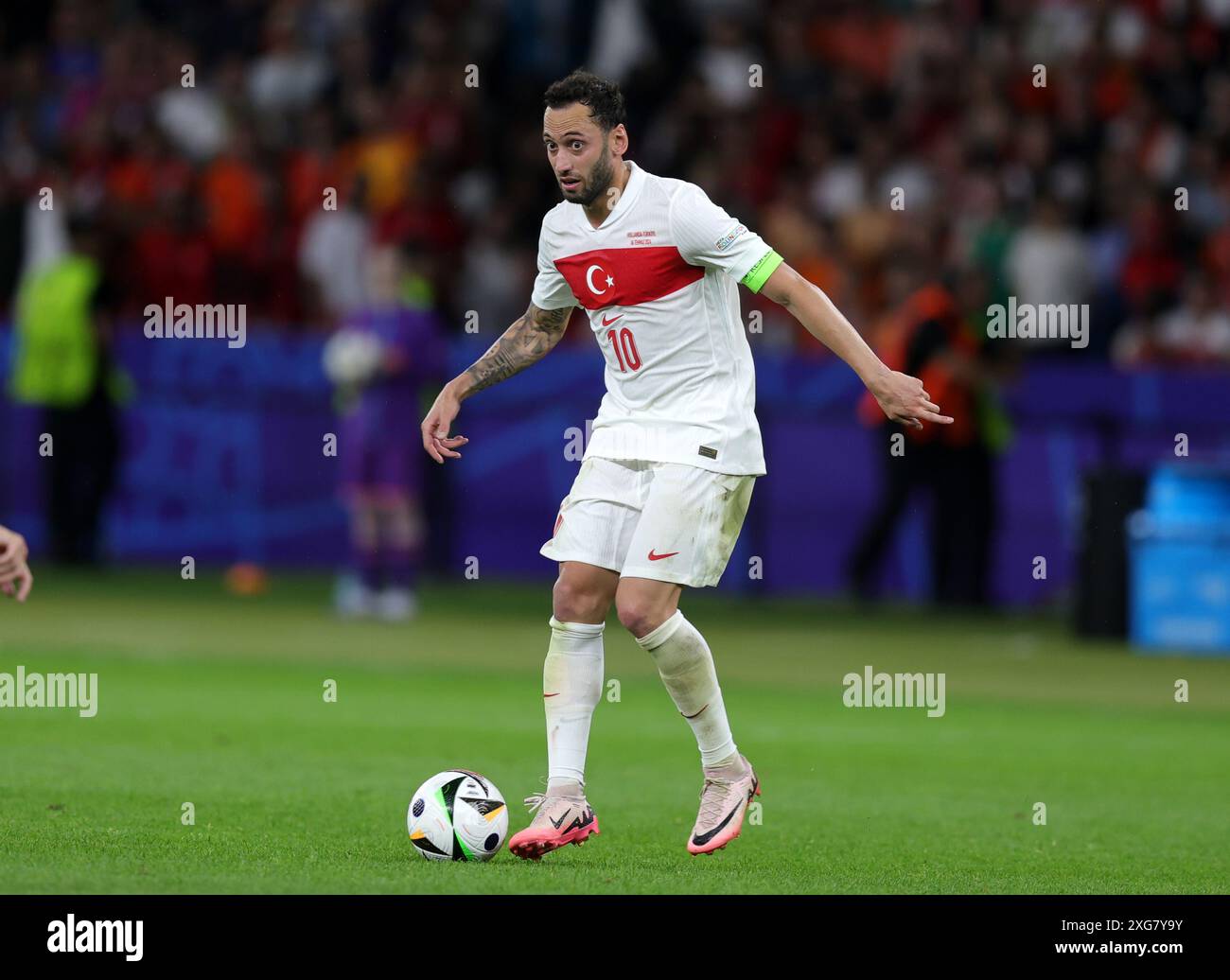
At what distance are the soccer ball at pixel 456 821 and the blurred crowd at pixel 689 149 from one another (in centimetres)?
1007

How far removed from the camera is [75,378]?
19859mm

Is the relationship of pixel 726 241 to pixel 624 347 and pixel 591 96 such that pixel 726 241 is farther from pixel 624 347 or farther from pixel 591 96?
pixel 591 96

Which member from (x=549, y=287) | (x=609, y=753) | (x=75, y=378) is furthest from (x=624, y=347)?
(x=75, y=378)

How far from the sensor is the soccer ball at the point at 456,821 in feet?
25.1

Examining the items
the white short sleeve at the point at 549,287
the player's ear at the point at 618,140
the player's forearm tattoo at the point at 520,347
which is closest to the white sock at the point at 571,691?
the player's forearm tattoo at the point at 520,347

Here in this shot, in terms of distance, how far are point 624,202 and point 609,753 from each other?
3.69 m

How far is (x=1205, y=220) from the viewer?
19.3 metres

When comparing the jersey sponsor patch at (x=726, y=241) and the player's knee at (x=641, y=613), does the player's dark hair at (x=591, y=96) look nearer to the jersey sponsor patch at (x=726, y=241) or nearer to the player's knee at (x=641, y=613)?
the jersey sponsor patch at (x=726, y=241)

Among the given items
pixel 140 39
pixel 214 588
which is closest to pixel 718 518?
pixel 214 588

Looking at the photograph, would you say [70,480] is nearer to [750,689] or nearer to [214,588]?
[214,588]

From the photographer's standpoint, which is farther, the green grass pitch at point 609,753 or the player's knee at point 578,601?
the player's knee at point 578,601

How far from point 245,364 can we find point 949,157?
251 inches

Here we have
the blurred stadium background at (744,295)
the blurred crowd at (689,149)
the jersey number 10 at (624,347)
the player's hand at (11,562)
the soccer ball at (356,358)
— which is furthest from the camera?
the blurred crowd at (689,149)

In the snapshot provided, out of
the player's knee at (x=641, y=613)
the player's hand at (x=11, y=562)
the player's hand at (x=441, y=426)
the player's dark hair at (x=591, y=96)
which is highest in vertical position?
the player's dark hair at (x=591, y=96)
